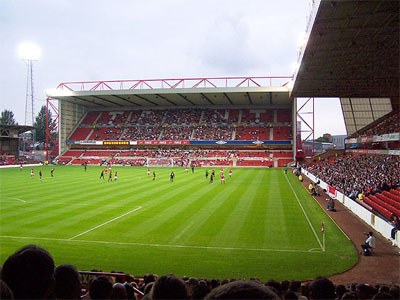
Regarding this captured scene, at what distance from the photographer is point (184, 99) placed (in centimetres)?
7712

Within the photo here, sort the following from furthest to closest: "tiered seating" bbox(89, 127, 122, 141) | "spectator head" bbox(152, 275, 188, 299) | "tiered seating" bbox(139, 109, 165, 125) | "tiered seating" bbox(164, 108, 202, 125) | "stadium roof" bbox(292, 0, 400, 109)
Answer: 1. "tiered seating" bbox(139, 109, 165, 125)
2. "tiered seating" bbox(164, 108, 202, 125)
3. "tiered seating" bbox(89, 127, 122, 141)
4. "stadium roof" bbox(292, 0, 400, 109)
5. "spectator head" bbox(152, 275, 188, 299)

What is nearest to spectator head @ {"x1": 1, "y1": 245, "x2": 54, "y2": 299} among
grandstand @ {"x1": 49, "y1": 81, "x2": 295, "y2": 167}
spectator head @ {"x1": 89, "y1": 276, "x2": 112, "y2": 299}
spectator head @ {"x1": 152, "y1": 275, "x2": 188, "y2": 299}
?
spectator head @ {"x1": 152, "y1": 275, "x2": 188, "y2": 299}

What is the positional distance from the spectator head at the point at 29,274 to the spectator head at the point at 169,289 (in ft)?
2.69

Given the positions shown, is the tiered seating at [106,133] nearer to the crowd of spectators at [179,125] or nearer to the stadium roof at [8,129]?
the crowd of spectators at [179,125]

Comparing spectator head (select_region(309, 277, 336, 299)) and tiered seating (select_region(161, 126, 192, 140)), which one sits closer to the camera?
spectator head (select_region(309, 277, 336, 299))

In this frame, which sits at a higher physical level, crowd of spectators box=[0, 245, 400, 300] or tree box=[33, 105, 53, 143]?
tree box=[33, 105, 53, 143]

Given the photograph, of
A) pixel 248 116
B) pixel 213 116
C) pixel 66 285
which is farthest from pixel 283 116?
pixel 66 285

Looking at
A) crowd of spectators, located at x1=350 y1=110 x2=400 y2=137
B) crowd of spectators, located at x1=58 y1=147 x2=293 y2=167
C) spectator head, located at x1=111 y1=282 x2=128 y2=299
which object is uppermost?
crowd of spectators, located at x1=350 y1=110 x2=400 y2=137

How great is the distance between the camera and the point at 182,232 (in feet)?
59.0

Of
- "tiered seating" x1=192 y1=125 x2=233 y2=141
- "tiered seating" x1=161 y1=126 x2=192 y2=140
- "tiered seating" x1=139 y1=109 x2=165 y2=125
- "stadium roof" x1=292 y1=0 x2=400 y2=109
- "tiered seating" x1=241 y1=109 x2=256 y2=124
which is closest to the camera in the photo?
"stadium roof" x1=292 y1=0 x2=400 y2=109

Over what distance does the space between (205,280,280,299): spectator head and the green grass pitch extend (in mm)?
10773

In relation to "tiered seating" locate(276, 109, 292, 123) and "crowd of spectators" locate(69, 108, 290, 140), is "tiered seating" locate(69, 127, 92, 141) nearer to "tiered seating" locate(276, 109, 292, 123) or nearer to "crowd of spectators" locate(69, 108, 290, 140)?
"crowd of spectators" locate(69, 108, 290, 140)

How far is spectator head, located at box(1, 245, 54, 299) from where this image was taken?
8.63 feet

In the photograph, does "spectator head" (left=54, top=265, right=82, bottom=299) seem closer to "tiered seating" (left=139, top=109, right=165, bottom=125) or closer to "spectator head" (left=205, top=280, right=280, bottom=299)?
"spectator head" (left=205, top=280, right=280, bottom=299)
